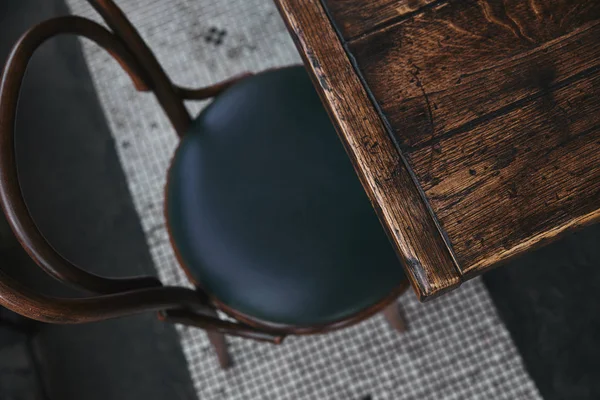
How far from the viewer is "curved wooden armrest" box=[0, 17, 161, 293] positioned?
515mm

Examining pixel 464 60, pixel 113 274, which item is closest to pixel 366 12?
pixel 464 60

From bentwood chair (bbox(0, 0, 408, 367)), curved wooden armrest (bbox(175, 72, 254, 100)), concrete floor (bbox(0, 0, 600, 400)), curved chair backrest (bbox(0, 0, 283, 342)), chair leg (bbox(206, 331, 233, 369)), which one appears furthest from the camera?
concrete floor (bbox(0, 0, 600, 400))

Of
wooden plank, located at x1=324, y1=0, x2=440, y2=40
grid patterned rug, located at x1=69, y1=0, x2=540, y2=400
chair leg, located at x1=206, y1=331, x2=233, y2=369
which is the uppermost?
wooden plank, located at x1=324, y1=0, x2=440, y2=40

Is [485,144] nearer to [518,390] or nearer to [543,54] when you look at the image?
[543,54]

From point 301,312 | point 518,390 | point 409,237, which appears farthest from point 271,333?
point 518,390

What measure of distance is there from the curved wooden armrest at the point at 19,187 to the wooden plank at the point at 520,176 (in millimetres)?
361

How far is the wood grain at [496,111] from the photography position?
54 cm

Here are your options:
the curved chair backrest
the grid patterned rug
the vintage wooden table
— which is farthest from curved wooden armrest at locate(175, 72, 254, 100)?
the grid patterned rug

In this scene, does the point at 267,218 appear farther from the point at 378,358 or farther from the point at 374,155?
the point at 378,358

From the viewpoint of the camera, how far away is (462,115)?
575mm

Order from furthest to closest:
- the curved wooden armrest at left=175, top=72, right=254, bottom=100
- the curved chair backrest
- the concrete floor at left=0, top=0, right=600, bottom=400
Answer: the concrete floor at left=0, top=0, right=600, bottom=400, the curved wooden armrest at left=175, top=72, right=254, bottom=100, the curved chair backrest

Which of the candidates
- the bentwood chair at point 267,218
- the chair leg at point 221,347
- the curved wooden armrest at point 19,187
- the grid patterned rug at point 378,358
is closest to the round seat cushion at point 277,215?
the bentwood chair at point 267,218

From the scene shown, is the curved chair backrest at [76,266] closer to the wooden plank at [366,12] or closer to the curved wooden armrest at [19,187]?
the curved wooden armrest at [19,187]

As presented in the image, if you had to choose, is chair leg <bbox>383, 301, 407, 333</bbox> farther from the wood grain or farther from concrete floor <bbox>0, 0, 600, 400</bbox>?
the wood grain
